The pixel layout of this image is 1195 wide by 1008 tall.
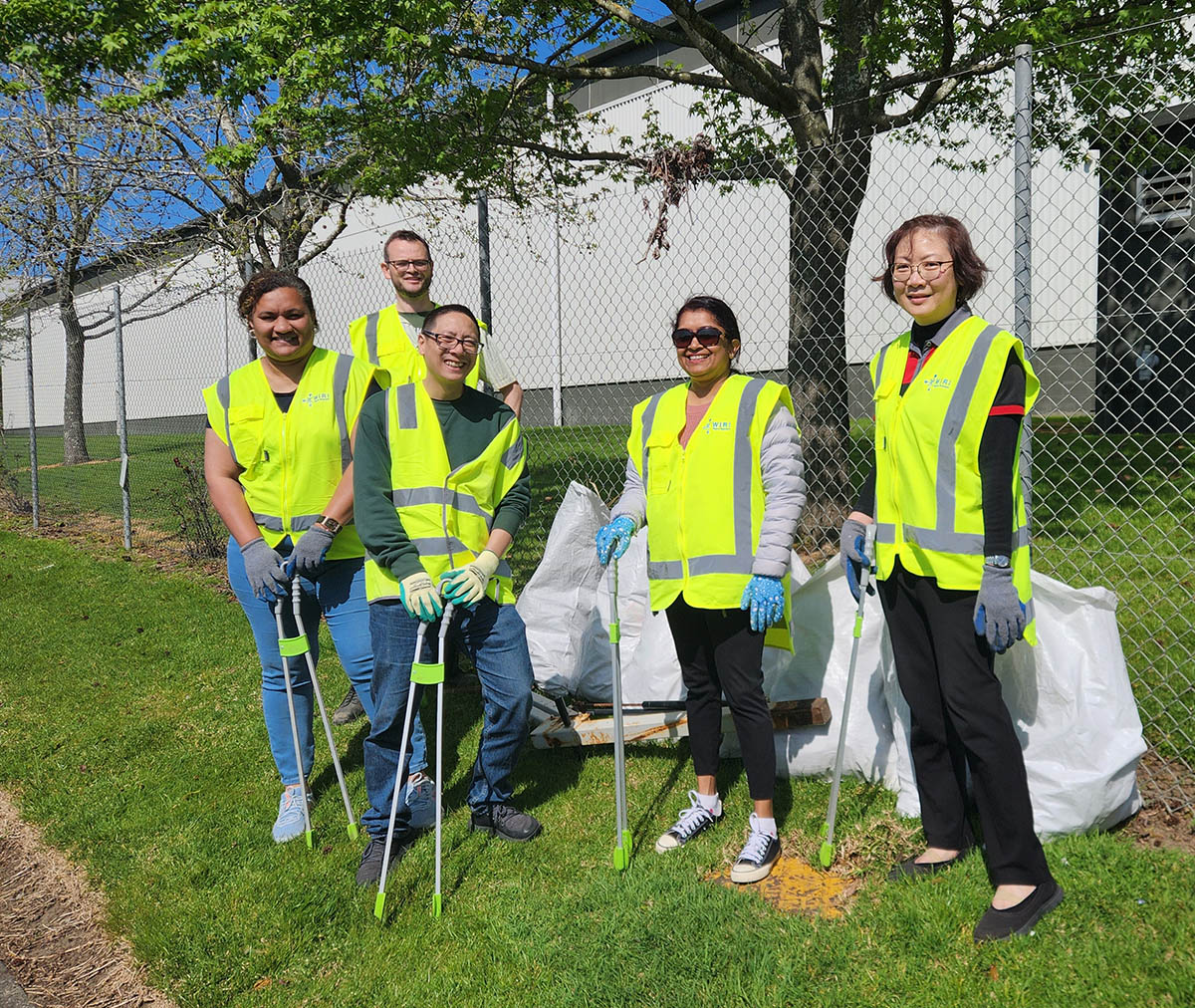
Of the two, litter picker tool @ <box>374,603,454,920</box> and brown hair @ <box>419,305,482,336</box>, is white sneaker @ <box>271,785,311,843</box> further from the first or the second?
brown hair @ <box>419,305,482,336</box>

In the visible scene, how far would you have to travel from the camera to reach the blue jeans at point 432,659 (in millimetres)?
3176

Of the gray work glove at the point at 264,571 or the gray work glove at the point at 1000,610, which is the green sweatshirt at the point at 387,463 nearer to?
the gray work glove at the point at 264,571

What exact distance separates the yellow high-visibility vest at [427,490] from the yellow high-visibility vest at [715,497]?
63cm

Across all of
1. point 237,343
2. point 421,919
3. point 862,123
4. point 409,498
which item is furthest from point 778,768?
point 237,343

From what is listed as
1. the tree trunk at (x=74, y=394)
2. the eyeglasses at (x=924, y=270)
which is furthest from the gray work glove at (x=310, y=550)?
the tree trunk at (x=74, y=394)

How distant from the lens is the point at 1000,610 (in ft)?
7.98

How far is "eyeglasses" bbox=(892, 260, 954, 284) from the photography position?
8.52 ft

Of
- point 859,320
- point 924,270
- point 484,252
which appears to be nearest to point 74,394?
point 859,320

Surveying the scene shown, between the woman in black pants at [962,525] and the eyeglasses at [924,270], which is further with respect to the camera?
the eyeglasses at [924,270]

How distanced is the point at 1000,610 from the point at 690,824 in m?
1.43

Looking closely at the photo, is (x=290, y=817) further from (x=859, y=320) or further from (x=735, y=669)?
(x=859, y=320)

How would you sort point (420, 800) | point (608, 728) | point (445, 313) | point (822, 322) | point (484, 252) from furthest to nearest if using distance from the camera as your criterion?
point (822, 322) → point (484, 252) → point (608, 728) → point (420, 800) → point (445, 313)

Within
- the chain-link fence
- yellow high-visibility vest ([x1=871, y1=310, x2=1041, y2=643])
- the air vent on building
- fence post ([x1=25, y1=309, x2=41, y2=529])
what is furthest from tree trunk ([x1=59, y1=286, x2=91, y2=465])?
yellow high-visibility vest ([x1=871, y1=310, x2=1041, y2=643])

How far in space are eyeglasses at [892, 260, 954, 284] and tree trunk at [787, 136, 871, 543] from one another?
3.43 m
